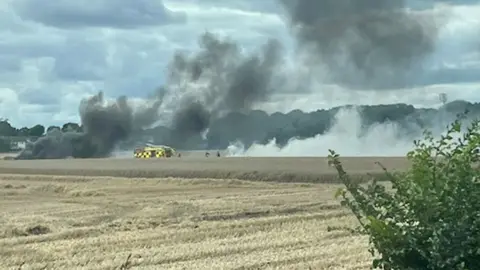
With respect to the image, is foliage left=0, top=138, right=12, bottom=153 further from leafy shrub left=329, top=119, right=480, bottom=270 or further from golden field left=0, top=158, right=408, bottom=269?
leafy shrub left=329, top=119, right=480, bottom=270

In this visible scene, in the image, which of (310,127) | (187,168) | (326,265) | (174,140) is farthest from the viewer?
(174,140)

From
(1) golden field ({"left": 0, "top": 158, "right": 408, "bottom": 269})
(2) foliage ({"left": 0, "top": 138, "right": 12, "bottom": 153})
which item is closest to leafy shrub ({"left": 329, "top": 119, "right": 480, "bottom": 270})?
(1) golden field ({"left": 0, "top": 158, "right": 408, "bottom": 269})

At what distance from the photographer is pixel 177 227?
20.3 metres

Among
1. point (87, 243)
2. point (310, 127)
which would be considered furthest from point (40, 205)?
point (310, 127)

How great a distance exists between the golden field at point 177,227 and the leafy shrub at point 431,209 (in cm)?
490

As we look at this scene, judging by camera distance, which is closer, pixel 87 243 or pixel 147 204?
pixel 87 243

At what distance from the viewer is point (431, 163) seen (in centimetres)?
809

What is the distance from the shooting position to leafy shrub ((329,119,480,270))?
767 centimetres

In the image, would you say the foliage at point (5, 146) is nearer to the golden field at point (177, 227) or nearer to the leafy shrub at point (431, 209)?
the golden field at point (177, 227)

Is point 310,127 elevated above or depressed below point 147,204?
above

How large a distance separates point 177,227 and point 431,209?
1297 cm

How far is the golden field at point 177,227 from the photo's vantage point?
14930 millimetres

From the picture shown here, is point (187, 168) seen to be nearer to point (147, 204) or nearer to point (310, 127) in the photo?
point (147, 204)

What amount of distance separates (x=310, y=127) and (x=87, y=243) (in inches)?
2582
